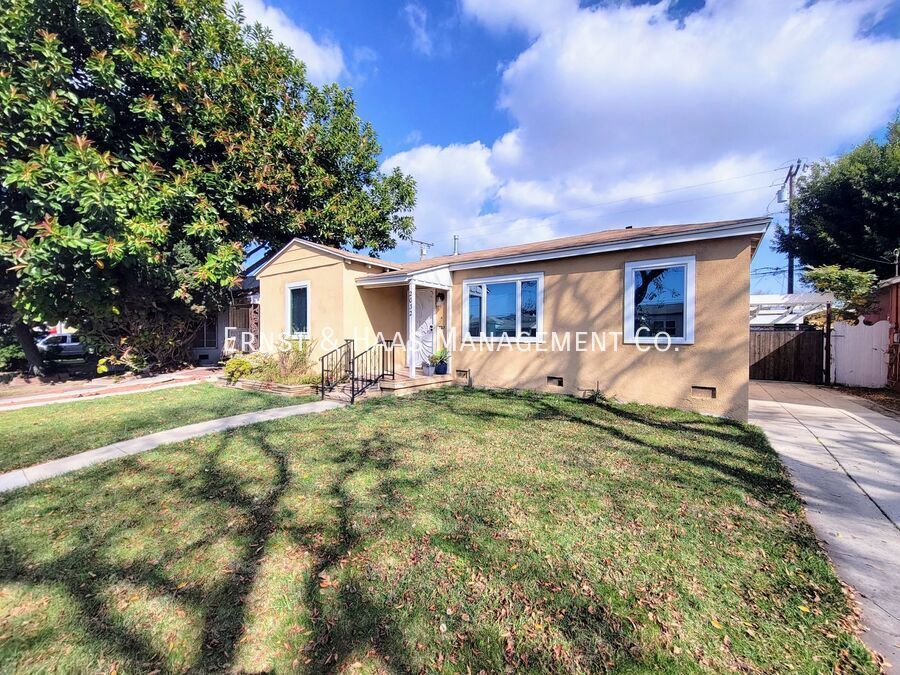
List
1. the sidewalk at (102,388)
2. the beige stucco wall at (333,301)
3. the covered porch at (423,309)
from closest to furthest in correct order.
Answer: the sidewalk at (102,388), the covered porch at (423,309), the beige stucco wall at (333,301)

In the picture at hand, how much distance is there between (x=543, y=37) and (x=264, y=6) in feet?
27.7

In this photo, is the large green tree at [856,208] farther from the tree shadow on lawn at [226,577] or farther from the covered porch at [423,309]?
the tree shadow on lawn at [226,577]

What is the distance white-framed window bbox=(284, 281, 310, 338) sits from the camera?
10.2 meters

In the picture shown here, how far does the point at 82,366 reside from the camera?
13.6 meters

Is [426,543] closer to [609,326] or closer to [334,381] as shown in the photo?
[609,326]

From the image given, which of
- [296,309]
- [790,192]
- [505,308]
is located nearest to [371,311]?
[296,309]

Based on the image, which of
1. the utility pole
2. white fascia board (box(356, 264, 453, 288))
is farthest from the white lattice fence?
white fascia board (box(356, 264, 453, 288))

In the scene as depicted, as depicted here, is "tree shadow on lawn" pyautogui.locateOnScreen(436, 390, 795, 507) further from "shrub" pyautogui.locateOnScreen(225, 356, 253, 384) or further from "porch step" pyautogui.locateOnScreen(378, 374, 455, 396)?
"shrub" pyautogui.locateOnScreen(225, 356, 253, 384)

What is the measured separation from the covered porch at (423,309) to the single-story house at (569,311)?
0.04 metres

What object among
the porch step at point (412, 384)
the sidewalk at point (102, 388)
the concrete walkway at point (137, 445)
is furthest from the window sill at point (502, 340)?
the sidewalk at point (102, 388)

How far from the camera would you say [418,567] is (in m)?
2.43

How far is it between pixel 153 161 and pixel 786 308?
24.8m

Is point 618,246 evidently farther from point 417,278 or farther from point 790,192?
point 790,192

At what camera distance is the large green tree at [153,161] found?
7.59 m
